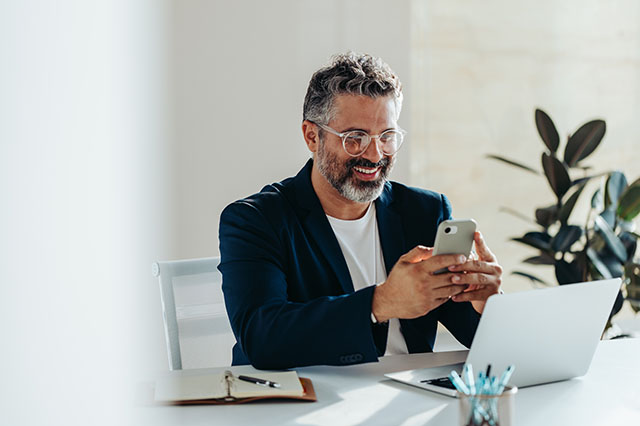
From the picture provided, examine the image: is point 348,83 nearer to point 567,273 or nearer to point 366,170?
point 366,170

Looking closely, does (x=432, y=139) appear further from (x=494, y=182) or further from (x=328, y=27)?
(x=328, y=27)

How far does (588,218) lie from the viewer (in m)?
3.11

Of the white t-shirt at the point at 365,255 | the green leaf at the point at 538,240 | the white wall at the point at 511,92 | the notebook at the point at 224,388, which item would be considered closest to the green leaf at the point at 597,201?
the green leaf at the point at 538,240

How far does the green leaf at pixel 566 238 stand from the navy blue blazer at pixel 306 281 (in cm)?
108

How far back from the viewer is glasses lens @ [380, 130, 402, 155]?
1991 mm

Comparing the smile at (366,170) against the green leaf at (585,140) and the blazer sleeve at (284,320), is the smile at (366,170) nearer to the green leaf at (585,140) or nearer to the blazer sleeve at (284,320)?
the blazer sleeve at (284,320)

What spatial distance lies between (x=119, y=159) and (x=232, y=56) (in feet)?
2.33

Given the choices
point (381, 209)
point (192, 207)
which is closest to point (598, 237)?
point (381, 209)

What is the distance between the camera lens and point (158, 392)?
147cm

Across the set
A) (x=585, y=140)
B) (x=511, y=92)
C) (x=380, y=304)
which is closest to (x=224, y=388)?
(x=380, y=304)

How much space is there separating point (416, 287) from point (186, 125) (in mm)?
2297

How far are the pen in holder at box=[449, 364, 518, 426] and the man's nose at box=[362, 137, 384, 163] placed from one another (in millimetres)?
925

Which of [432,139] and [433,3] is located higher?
[433,3]

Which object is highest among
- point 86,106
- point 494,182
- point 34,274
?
point 86,106
